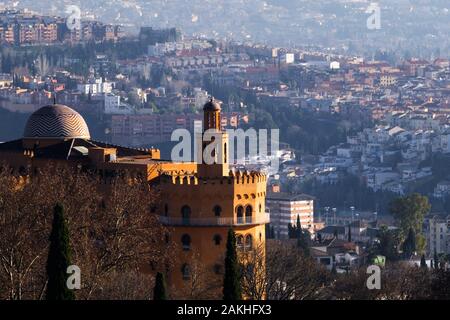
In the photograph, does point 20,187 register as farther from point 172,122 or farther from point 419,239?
point 172,122

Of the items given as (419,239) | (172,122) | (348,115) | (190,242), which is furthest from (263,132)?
(190,242)

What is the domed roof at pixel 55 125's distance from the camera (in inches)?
1751

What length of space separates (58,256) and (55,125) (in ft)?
43.0

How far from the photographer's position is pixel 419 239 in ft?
218

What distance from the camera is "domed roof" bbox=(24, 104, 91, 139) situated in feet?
146

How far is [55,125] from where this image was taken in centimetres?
4466

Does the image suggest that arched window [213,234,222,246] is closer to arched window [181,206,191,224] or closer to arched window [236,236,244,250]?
arched window [236,236,244,250]

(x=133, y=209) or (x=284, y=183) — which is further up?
(x=133, y=209)

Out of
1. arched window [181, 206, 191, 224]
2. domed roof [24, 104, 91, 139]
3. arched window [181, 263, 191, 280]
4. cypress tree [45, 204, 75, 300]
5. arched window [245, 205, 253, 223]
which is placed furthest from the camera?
domed roof [24, 104, 91, 139]

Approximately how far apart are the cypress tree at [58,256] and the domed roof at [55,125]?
12532mm

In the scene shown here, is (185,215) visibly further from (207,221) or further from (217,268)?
(217,268)

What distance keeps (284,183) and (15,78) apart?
35.0 meters

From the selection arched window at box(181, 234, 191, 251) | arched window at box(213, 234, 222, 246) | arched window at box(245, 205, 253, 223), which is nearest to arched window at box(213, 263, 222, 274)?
arched window at box(213, 234, 222, 246)

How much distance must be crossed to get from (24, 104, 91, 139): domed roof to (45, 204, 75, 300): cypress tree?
12532 millimetres
